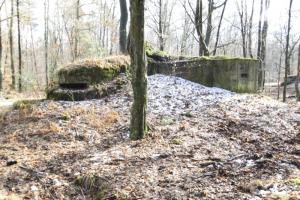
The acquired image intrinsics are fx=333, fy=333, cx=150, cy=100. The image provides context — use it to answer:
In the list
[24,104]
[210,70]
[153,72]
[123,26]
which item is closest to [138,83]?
[24,104]

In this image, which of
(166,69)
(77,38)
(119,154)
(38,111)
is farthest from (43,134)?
(77,38)

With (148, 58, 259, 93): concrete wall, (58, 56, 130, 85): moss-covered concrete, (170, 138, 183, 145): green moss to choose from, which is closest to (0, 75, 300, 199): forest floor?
(170, 138, 183, 145): green moss

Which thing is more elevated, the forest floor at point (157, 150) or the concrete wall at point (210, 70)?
the concrete wall at point (210, 70)

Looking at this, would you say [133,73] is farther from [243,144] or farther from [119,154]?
[243,144]

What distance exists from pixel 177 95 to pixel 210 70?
2041mm

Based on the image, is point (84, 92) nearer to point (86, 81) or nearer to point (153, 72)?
point (86, 81)

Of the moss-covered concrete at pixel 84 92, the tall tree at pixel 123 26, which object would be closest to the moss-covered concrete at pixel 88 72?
the moss-covered concrete at pixel 84 92

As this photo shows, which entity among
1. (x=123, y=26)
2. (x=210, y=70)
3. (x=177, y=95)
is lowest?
(x=177, y=95)

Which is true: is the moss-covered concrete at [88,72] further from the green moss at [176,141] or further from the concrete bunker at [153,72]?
the green moss at [176,141]

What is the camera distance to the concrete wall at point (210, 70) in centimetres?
1063

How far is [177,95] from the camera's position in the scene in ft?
30.1

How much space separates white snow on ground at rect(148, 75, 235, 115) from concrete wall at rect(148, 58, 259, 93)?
29cm

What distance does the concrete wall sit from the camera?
1063cm

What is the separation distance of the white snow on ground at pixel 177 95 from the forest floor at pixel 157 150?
0.03 m
